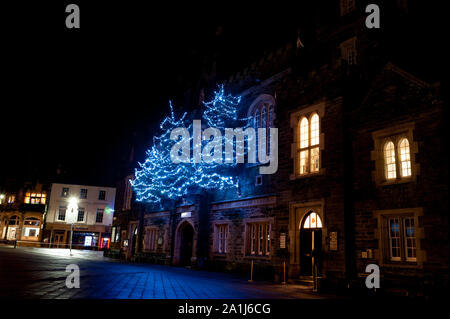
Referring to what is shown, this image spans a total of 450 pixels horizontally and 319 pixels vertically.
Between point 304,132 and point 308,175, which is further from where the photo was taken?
point 304,132

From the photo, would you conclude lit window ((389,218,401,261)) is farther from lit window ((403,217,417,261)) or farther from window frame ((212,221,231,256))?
window frame ((212,221,231,256))

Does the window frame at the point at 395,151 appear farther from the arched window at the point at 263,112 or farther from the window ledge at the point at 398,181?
the arched window at the point at 263,112

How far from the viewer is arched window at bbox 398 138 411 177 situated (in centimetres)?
1309

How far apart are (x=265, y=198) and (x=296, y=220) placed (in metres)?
3.47

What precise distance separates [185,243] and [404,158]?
17.8 meters

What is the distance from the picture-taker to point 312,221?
16.1 meters

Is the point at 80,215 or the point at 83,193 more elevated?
the point at 83,193

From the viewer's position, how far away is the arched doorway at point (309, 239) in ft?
51.8

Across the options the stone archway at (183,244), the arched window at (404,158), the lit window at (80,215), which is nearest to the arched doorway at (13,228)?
the lit window at (80,215)

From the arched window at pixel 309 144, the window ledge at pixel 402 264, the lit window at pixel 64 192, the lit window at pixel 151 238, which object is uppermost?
the lit window at pixel 64 192

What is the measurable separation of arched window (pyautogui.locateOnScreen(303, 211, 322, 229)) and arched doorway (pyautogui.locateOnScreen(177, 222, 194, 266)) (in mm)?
11758

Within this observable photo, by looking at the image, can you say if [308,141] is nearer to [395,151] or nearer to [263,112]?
[395,151]

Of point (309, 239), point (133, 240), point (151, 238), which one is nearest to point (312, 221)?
point (309, 239)

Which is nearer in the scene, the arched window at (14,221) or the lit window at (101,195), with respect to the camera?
the lit window at (101,195)
